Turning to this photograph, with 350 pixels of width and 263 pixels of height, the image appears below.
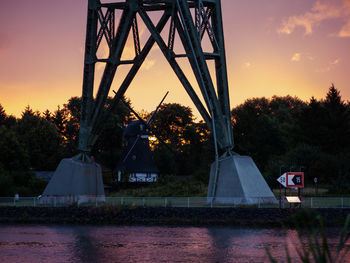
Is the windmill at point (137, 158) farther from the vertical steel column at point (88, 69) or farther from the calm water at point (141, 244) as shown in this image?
the calm water at point (141, 244)

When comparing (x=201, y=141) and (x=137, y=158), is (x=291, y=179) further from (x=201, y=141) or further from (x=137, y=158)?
(x=201, y=141)

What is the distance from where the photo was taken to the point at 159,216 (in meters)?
27.9

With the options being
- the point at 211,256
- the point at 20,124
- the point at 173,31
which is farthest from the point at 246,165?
the point at 20,124

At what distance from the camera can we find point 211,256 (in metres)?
15.1

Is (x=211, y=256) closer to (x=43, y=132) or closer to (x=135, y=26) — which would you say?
(x=135, y=26)

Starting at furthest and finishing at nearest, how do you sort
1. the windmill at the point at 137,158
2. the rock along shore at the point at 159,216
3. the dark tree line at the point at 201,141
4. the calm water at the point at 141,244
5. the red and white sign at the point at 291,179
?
1. the windmill at the point at 137,158
2. the dark tree line at the point at 201,141
3. the red and white sign at the point at 291,179
4. the rock along shore at the point at 159,216
5. the calm water at the point at 141,244

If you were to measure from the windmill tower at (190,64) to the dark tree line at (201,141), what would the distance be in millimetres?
19579

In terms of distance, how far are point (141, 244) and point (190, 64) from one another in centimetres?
1726

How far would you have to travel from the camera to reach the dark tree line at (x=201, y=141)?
57.2 metres

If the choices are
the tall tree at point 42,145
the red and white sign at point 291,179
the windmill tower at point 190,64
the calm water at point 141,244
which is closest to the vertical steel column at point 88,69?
the windmill tower at point 190,64

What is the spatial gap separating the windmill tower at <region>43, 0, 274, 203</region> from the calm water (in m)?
6.63

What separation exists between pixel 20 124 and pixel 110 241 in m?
90.3

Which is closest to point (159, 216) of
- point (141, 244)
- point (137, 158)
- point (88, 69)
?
point (141, 244)

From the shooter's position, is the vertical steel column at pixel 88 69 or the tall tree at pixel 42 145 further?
the tall tree at pixel 42 145
